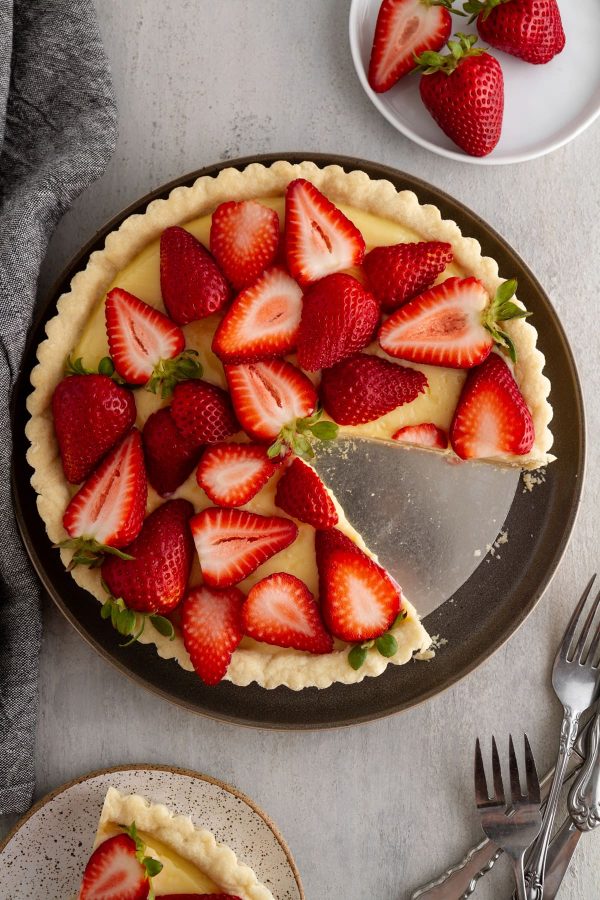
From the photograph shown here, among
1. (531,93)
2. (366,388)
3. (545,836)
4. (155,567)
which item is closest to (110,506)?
(155,567)

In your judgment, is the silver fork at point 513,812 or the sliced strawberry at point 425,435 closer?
the sliced strawberry at point 425,435

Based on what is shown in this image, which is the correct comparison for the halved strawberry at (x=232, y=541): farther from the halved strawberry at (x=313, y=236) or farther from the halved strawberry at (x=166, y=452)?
the halved strawberry at (x=313, y=236)

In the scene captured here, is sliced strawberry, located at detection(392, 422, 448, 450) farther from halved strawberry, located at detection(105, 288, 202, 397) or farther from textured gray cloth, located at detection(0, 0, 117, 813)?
textured gray cloth, located at detection(0, 0, 117, 813)

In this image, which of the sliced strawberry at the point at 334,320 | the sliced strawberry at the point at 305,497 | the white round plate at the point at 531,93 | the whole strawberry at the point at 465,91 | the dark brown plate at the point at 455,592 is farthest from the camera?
the white round plate at the point at 531,93

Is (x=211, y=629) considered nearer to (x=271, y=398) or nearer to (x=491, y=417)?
(x=271, y=398)

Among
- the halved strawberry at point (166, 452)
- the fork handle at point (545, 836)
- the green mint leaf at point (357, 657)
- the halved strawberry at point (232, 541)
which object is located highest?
the halved strawberry at point (166, 452)

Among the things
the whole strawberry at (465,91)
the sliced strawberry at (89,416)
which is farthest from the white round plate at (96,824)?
the whole strawberry at (465,91)

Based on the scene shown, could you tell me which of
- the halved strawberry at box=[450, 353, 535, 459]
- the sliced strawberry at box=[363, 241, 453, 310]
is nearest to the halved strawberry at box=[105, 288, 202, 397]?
the sliced strawberry at box=[363, 241, 453, 310]

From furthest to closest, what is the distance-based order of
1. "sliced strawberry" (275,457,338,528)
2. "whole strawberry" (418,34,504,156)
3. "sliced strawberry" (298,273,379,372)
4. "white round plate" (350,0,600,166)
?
"white round plate" (350,0,600,166) → "whole strawberry" (418,34,504,156) → "sliced strawberry" (275,457,338,528) → "sliced strawberry" (298,273,379,372)
